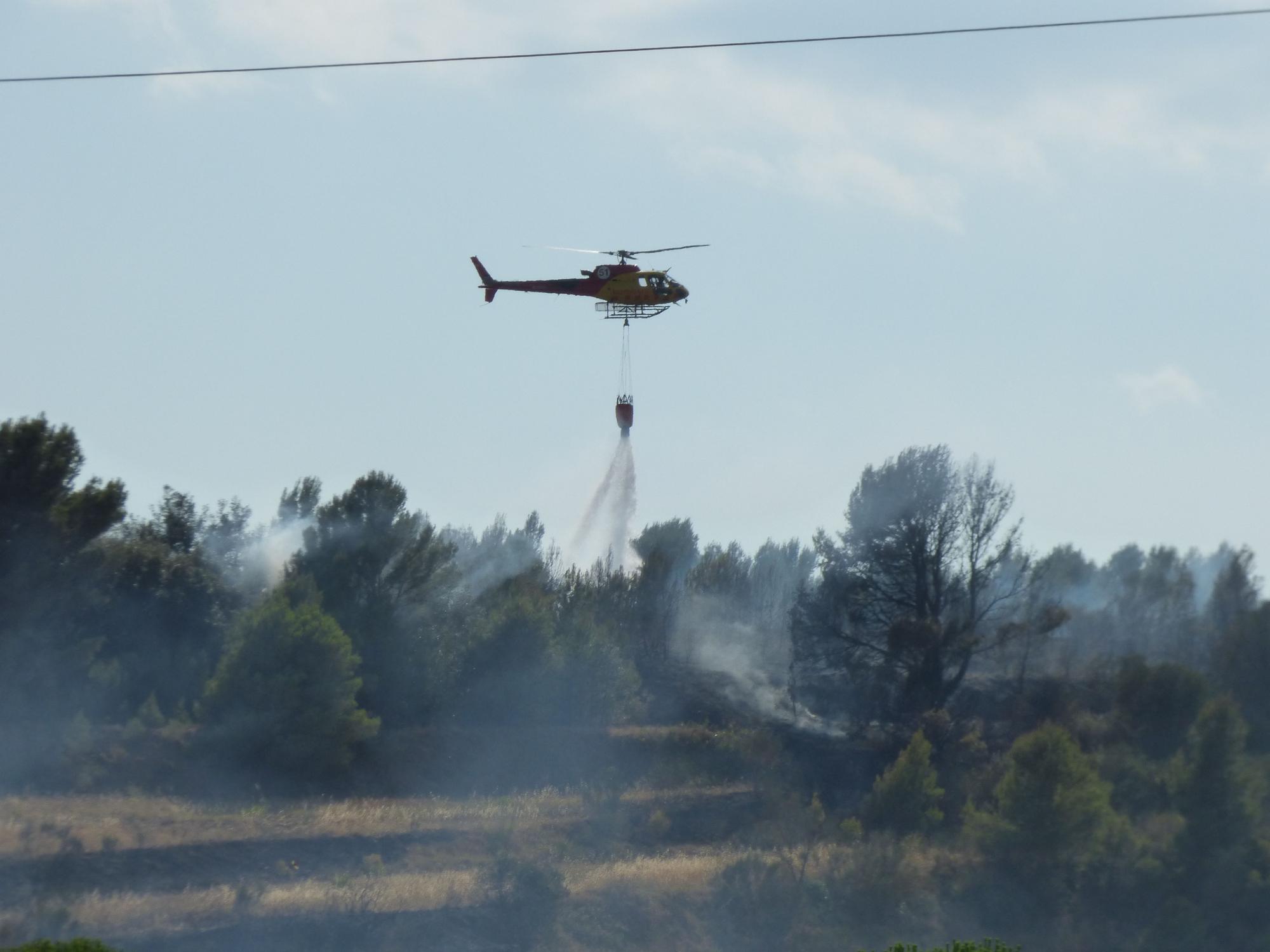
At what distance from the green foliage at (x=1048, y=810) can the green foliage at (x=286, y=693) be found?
23.0 m

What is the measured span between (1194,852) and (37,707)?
33.9 metres

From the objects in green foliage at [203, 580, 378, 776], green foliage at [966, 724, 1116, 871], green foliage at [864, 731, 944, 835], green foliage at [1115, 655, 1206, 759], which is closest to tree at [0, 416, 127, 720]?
green foliage at [203, 580, 378, 776]

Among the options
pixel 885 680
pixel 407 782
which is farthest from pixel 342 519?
pixel 885 680

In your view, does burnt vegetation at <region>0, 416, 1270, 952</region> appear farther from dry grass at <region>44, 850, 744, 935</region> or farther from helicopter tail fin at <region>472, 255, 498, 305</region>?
helicopter tail fin at <region>472, 255, 498, 305</region>

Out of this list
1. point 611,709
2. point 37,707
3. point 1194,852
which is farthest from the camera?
point 611,709

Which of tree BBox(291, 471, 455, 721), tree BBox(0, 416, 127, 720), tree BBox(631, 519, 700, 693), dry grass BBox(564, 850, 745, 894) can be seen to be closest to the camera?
dry grass BBox(564, 850, 745, 894)

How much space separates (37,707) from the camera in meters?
39.9

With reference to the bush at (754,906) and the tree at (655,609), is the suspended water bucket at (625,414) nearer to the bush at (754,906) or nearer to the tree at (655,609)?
the bush at (754,906)

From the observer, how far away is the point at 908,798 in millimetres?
36062

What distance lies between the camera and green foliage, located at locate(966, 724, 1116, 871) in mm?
28781

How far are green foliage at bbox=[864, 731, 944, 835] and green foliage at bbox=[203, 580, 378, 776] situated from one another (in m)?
18.8

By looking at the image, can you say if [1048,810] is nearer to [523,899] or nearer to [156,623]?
[523,899]

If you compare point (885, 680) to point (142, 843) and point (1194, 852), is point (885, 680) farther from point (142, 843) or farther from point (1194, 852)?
point (142, 843)

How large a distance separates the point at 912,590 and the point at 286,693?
24874 mm
